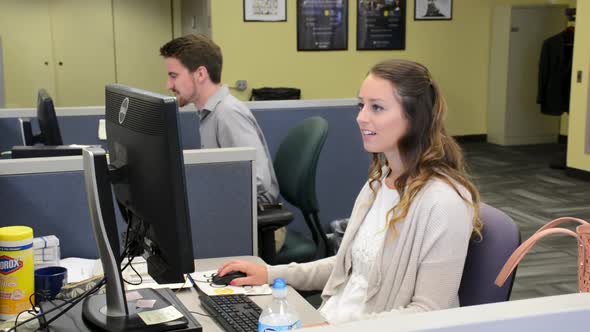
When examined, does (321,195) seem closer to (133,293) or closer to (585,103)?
(133,293)

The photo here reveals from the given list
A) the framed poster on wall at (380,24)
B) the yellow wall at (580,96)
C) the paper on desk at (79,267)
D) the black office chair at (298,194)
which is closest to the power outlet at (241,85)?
the framed poster on wall at (380,24)

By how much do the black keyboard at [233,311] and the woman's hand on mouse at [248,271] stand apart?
0.09 m

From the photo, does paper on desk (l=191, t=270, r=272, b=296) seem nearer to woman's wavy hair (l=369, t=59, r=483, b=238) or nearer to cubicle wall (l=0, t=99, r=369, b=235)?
woman's wavy hair (l=369, t=59, r=483, b=238)

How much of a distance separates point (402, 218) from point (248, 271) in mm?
405

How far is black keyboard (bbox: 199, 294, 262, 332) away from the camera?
145 centimetres

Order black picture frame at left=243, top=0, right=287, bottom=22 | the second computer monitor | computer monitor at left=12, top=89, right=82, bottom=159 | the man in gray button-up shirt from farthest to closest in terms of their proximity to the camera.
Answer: black picture frame at left=243, top=0, right=287, bottom=22 < the man in gray button-up shirt < computer monitor at left=12, top=89, right=82, bottom=159 < the second computer monitor

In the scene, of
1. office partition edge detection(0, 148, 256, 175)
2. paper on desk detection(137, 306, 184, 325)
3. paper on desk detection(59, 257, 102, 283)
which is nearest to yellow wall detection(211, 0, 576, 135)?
office partition edge detection(0, 148, 256, 175)

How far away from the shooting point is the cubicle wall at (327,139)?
355 cm

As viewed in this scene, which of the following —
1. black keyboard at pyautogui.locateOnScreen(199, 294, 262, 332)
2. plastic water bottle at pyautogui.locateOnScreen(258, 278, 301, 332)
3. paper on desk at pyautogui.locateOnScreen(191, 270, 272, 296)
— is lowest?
paper on desk at pyautogui.locateOnScreen(191, 270, 272, 296)

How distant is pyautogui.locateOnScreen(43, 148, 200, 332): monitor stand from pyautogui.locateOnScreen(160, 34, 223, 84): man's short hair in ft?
5.40

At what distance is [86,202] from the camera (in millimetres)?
1918

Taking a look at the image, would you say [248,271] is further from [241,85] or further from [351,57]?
[351,57]

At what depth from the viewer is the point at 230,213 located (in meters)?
2.10

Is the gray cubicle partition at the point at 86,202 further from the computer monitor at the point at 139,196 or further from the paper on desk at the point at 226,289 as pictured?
the computer monitor at the point at 139,196
